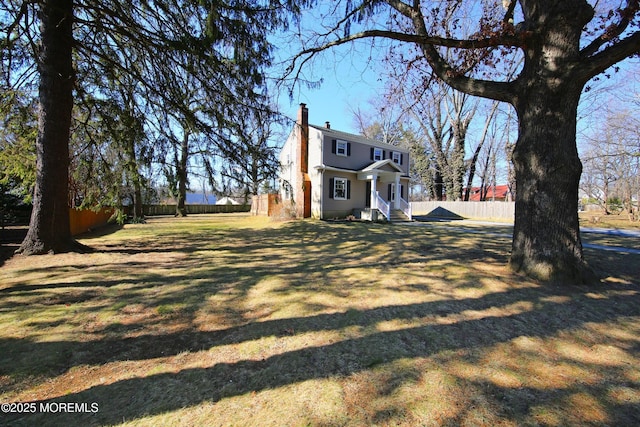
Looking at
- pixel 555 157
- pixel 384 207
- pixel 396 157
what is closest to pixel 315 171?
pixel 384 207

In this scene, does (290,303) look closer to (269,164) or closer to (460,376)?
(460,376)

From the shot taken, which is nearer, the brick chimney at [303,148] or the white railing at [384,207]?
the white railing at [384,207]

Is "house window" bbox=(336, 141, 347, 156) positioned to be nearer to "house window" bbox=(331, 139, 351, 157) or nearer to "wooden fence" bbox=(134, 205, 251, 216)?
"house window" bbox=(331, 139, 351, 157)

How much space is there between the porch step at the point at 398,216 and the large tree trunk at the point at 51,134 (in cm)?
1650

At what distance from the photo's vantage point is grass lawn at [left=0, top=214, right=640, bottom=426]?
2.10 metres

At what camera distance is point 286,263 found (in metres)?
6.39

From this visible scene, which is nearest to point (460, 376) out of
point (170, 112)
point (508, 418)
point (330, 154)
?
point (508, 418)

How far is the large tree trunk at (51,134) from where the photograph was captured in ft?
21.8

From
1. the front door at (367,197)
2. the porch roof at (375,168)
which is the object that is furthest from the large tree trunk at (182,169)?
the front door at (367,197)

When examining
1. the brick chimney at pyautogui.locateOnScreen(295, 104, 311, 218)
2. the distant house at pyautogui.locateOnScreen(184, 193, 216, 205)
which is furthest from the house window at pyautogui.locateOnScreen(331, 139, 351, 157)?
the distant house at pyautogui.locateOnScreen(184, 193, 216, 205)

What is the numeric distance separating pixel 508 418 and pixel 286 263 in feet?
16.0

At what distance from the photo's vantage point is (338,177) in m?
18.4

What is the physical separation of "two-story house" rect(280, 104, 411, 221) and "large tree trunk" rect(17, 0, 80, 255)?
35.5ft

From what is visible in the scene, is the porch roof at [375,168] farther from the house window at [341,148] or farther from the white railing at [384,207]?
the white railing at [384,207]
